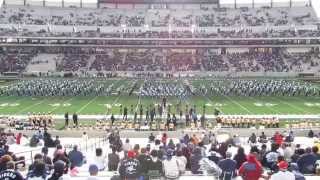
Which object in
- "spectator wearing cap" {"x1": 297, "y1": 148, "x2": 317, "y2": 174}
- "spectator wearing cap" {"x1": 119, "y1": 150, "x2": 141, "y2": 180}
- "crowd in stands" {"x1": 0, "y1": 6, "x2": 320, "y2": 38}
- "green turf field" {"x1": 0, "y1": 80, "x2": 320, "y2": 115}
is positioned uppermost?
"crowd in stands" {"x1": 0, "y1": 6, "x2": 320, "y2": 38}

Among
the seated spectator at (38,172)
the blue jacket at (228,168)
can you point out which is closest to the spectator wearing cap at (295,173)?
the blue jacket at (228,168)

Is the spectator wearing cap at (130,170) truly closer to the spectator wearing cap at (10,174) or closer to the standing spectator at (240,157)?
the spectator wearing cap at (10,174)

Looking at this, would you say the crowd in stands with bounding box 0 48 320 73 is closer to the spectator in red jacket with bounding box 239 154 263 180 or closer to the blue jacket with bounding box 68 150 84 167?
the blue jacket with bounding box 68 150 84 167

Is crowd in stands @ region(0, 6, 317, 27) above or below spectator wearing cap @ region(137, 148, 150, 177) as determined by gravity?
above

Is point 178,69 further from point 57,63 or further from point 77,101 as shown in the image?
point 77,101

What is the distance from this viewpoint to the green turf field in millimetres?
32969

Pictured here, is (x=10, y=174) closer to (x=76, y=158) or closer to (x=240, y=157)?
(x=76, y=158)

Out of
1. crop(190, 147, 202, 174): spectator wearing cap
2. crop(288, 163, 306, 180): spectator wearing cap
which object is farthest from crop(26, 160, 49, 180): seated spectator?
crop(190, 147, 202, 174): spectator wearing cap

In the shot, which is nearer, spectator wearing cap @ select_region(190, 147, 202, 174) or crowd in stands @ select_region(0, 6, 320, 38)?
spectator wearing cap @ select_region(190, 147, 202, 174)

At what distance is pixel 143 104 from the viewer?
3603 centimetres

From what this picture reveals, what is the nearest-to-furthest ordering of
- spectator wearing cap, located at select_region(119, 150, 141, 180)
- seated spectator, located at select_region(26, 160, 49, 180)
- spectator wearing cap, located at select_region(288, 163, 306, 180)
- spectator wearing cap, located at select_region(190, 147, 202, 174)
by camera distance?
seated spectator, located at select_region(26, 160, 49, 180) < spectator wearing cap, located at select_region(288, 163, 306, 180) < spectator wearing cap, located at select_region(119, 150, 141, 180) < spectator wearing cap, located at select_region(190, 147, 202, 174)

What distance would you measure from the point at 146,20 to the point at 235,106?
2110 inches

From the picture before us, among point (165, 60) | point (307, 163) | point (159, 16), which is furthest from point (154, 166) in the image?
point (159, 16)

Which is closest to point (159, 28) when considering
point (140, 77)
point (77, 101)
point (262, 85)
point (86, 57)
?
point (86, 57)
